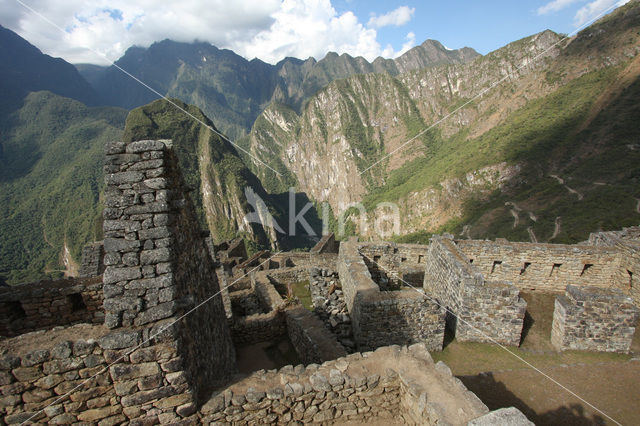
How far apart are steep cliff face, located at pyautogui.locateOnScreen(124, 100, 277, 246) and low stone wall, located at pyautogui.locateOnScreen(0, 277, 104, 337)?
3915 inches

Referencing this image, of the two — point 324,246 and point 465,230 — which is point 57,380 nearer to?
point 324,246

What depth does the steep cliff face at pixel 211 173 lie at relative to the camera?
104m

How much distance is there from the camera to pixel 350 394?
4.16 metres

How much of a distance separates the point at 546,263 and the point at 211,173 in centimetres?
11162

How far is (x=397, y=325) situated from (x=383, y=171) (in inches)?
5061

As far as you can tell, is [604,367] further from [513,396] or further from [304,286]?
[304,286]

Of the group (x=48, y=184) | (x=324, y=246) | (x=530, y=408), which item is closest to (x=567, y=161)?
(x=324, y=246)

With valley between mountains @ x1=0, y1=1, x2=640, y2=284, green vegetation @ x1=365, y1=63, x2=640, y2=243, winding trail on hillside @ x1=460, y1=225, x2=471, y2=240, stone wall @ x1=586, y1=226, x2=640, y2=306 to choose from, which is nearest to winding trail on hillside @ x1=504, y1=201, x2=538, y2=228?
valley between mountains @ x1=0, y1=1, x2=640, y2=284

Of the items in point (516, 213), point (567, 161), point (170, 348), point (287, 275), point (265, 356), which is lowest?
point (265, 356)

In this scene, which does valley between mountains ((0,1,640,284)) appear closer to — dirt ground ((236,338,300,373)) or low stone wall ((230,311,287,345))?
low stone wall ((230,311,287,345))

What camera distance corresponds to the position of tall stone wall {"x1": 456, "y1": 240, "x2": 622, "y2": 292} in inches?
378

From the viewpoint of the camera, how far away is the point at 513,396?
514 cm

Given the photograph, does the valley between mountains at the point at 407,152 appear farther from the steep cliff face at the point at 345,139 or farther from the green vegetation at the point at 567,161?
the steep cliff face at the point at 345,139

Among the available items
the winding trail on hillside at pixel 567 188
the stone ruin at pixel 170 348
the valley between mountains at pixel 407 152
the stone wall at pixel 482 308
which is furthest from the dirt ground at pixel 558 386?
the winding trail on hillside at pixel 567 188
